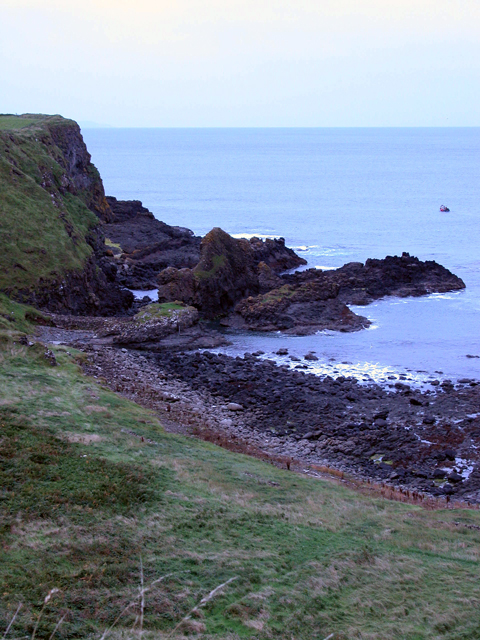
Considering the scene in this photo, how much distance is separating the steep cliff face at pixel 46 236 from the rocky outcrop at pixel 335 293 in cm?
1334

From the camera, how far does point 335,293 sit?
5862 centimetres

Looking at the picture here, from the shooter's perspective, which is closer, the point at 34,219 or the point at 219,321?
the point at 34,219

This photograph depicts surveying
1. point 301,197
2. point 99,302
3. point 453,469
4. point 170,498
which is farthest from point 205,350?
point 301,197

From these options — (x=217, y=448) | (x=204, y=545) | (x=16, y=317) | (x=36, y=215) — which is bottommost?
(x=217, y=448)

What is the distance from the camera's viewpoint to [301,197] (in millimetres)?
153500

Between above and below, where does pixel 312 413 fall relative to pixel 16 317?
below

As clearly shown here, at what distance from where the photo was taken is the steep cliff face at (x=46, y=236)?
51.2 meters

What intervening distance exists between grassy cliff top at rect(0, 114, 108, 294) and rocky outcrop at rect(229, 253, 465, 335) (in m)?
16.9

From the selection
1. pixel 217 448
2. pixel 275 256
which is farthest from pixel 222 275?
pixel 217 448

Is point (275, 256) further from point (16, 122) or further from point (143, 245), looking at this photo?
point (16, 122)

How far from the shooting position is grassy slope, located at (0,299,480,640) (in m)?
12.5

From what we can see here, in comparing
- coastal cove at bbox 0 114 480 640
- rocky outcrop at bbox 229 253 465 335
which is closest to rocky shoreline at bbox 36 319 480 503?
coastal cove at bbox 0 114 480 640

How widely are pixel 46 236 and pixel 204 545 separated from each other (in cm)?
4429

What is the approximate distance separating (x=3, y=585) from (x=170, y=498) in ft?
23.3
